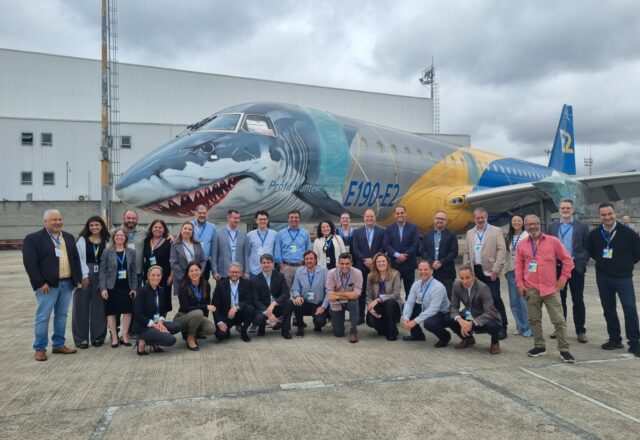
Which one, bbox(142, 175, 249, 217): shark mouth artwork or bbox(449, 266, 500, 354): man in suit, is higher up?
bbox(142, 175, 249, 217): shark mouth artwork

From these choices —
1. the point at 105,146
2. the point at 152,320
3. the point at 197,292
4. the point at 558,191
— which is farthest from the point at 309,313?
the point at 105,146

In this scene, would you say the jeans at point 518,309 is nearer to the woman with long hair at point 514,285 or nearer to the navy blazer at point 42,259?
the woman with long hair at point 514,285

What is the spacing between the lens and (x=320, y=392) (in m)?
3.96

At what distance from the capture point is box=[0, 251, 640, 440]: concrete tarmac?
3.23m

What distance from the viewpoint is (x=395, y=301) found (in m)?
6.21

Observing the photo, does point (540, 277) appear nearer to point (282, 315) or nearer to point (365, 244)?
point (365, 244)

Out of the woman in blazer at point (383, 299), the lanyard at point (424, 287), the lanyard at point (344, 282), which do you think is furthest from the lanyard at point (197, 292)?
the lanyard at point (424, 287)

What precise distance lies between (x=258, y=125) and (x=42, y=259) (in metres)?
4.95

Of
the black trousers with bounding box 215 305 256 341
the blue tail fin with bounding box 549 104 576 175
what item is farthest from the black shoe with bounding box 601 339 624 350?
the blue tail fin with bounding box 549 104 576 175

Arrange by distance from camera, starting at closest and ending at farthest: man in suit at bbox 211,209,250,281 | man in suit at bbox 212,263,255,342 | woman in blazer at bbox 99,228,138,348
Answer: woman in blazer at bbox 99,228,138,348 → man in suit at bbox 212,263,255,342 → man in suit at bbox 211,209,250,281

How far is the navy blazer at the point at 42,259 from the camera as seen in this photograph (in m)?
5.11

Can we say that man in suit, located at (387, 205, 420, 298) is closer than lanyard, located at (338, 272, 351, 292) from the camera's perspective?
No

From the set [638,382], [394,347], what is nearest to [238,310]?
[394,347]

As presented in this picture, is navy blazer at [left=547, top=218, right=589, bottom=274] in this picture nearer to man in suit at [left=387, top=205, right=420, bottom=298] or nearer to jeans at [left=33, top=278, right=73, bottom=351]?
man in suit at [left=387, top=205, right=420, bottom=298]
